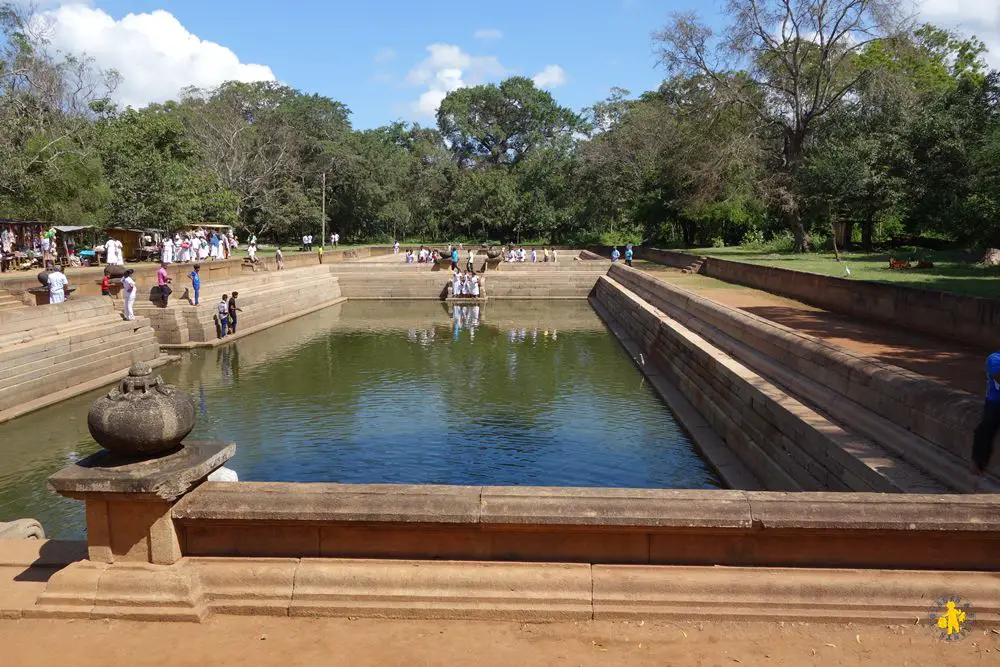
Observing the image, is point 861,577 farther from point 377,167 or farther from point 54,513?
point 377,167

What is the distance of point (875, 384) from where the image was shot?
333 inches

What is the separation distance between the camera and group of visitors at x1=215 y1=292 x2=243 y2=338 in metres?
22.7

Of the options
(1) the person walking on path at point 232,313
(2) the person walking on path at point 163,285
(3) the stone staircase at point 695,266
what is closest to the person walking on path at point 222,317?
(1) the person walking on path at point 232,313

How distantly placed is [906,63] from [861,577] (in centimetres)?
Result: 4740

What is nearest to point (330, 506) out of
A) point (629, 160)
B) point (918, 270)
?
point (918, 270)

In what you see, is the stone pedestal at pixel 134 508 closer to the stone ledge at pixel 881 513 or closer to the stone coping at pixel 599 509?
the stone coping at pixel 599 509

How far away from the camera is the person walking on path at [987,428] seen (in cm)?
571

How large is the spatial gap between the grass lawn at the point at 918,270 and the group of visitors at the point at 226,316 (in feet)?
61.9

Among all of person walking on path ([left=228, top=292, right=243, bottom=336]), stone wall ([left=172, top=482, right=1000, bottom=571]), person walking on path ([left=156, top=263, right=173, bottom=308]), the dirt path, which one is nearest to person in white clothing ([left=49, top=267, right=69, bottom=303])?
person walking on path ([left=156, top=263, right=173, bottom=308])

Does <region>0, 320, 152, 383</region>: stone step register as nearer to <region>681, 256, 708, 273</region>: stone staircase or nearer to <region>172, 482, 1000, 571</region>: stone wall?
<region>172, 482, 1000, 571</region>: stone wall

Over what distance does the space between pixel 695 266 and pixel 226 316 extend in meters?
22.8

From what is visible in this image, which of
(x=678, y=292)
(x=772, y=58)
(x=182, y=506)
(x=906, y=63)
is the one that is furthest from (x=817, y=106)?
(x=182, y=506)

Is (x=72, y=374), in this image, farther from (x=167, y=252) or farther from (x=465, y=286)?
(x=465, y=286)

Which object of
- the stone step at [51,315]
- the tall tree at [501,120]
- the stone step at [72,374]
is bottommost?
the stone step at [72,374]
